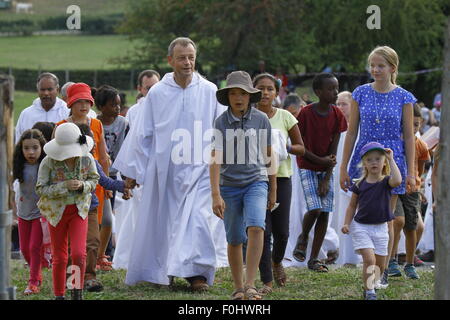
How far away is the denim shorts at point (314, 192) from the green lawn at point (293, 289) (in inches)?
27.4

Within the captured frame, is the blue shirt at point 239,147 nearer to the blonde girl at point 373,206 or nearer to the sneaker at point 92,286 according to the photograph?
the blonde girl at point 373,206

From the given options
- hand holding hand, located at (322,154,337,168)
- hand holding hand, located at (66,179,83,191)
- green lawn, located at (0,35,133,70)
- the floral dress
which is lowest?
hand holding hand, located at (66,179,83,191)

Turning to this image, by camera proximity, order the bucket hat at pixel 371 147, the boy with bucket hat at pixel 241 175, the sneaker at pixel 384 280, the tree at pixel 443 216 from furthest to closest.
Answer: the sneaker at pixel 384 280 < the bucket hat at pixel 371 147 < the boy with bucket hat at pixel 241 175 < the tree at pixel 443 216

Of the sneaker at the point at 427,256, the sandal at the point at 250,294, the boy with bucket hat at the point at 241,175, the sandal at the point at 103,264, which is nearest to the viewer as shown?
the sandal at the point at 250,294

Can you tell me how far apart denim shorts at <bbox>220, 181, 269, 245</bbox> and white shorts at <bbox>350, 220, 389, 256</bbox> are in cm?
78

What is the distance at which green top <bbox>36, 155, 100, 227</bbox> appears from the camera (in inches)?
319

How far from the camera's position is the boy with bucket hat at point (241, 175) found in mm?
7996

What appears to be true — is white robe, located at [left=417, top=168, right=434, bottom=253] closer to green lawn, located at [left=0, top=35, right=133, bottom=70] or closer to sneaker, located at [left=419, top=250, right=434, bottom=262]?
sneaker, located at [left=419, top=250, right=434, bottom=262]

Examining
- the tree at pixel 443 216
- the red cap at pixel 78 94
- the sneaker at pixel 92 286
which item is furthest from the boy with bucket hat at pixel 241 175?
the tree at pixel 443 216

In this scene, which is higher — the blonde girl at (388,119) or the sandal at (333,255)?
the blonde girl at (388,119)

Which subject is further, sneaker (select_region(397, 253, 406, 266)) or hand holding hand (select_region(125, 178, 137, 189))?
sneaker (select_region(397, 253, 406, 266))

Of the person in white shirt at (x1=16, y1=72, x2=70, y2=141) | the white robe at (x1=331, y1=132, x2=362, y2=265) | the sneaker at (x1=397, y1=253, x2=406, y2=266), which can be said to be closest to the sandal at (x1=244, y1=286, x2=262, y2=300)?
the white robe at (x1=331, y1=132, x2=362, y2=265)

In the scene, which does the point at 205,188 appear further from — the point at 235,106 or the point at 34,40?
the point at 34,40

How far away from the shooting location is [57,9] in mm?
67188
